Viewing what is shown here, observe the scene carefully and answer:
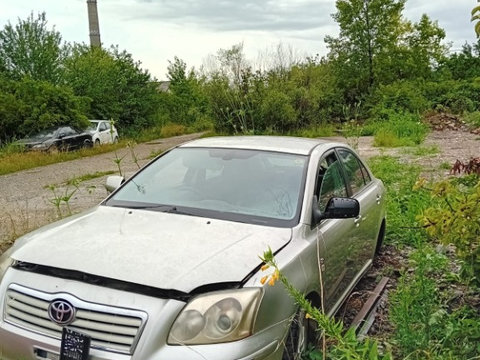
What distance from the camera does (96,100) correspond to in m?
27.2

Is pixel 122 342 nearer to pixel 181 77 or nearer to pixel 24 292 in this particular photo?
pixel 24 292

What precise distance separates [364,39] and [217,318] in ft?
98.8

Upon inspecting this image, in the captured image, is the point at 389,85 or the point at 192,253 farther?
the point at 389,85

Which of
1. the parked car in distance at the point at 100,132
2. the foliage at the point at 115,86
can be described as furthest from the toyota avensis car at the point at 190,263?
the foliage at the point at 115,86

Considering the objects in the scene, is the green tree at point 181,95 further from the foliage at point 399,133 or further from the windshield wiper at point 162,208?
the windshield wiper at point 162,208

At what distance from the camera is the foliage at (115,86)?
27.0 metres

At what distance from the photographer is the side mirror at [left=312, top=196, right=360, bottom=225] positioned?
10.7 ft

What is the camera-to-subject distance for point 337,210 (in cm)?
326

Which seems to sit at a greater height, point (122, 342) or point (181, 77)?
point (181, 77)

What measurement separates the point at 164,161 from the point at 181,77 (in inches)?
1456

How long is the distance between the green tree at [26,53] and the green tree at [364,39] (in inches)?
648

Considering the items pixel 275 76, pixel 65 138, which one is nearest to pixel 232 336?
pixel 65 138

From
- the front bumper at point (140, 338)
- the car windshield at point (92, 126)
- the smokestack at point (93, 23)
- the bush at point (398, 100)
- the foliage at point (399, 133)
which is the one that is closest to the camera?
the front bumper at point (140, 338)

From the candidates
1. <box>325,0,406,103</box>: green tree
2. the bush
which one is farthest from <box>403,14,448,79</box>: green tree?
the bush
